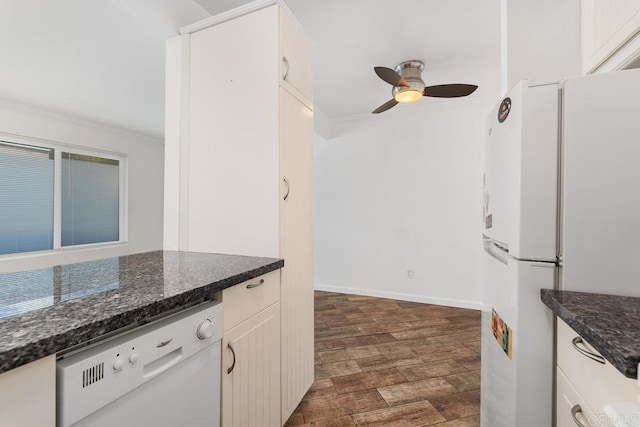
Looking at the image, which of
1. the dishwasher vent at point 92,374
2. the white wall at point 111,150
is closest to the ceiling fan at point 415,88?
the dishwasher vent at point 92,374

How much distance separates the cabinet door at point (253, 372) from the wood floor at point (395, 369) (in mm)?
418

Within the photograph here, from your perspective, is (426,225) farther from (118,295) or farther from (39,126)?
(39,126)

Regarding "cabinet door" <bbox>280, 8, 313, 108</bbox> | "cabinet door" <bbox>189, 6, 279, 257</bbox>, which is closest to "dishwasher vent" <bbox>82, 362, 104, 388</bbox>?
"cabinet door" <bbox>189, 6, 279, 257</bbox>

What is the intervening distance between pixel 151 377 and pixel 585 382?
3.75ft

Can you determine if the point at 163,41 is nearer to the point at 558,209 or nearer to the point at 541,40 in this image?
the point at 541,40

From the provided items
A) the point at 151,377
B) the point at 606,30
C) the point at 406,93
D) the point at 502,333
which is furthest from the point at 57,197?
the point at 606,30

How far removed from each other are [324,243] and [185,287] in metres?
3.28

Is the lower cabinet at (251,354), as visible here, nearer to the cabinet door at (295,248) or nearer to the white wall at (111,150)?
the cabinet door at (295,248)

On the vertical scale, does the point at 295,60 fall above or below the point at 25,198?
above

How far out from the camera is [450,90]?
2.35 m

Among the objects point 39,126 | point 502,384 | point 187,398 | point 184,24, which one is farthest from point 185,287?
point 39,126

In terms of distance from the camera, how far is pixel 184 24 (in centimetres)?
165

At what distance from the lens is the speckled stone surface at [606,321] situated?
55cm

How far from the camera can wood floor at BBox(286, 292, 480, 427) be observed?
1.64m
